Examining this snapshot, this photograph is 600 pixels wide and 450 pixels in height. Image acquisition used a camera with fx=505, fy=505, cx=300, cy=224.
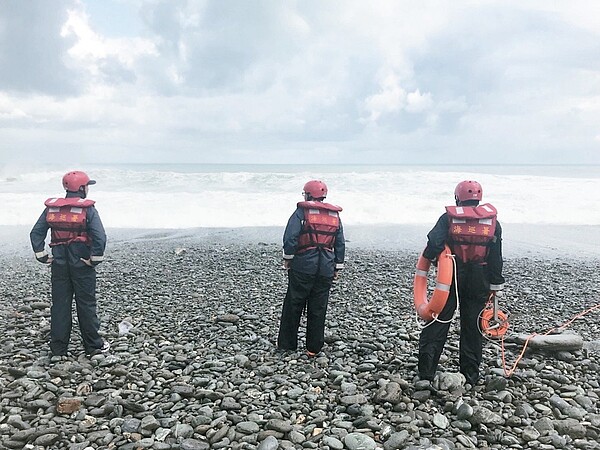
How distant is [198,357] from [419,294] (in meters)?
2.91

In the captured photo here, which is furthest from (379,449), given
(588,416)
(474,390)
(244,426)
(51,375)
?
(51,375)

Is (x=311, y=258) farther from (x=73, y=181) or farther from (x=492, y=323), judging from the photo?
(x=73, y=181)

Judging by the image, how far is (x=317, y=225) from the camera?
640cm

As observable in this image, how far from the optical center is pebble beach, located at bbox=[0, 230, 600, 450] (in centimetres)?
456

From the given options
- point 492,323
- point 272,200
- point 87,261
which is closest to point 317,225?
point 492,323

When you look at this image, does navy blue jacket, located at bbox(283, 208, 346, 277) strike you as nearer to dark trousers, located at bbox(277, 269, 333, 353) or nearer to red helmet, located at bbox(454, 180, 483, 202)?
dark trousers, located at bbox(277, 269, 333, 353)

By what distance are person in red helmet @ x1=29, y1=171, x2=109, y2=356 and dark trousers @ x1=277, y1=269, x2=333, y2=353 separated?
246 cm

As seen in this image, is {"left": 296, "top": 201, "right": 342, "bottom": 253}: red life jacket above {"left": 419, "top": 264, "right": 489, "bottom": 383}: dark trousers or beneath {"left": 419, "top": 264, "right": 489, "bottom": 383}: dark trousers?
above

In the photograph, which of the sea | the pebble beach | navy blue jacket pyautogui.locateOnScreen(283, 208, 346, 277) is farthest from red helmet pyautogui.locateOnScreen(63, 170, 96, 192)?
the sea

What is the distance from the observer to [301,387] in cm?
558

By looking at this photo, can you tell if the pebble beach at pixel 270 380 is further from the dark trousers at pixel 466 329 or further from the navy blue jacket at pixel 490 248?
the navy blue jacket at pixel 490 248

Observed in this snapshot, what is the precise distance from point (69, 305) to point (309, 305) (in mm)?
3111

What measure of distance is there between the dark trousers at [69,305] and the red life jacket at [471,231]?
179 inches

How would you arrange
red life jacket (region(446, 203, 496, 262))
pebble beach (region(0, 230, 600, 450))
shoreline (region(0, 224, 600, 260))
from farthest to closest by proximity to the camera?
shoreline (region(0, 224, 600, 260)) → red life jacket (region(446, 203, 496, 262)) → pebble beach (region(0, 230, 600, 450))
